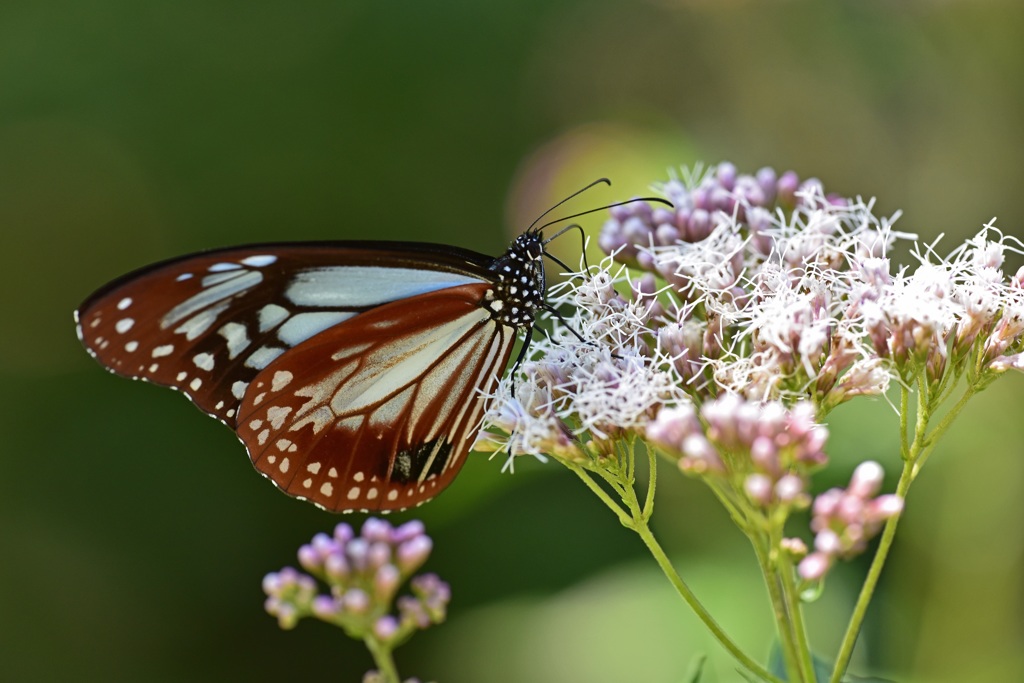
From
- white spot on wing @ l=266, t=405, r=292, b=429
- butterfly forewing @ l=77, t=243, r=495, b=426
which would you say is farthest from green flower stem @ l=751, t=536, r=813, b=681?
white spot on wing @ l=266, t=405, r=292, b=429

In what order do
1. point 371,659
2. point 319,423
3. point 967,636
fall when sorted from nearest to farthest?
point 319,423, point 967,636, point 371,659

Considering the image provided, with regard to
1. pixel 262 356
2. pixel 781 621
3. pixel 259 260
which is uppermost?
pixel 259 260

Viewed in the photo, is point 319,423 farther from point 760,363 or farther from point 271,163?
point 271,163

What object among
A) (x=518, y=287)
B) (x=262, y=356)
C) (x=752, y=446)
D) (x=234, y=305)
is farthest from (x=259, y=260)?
(x=752, y=446)

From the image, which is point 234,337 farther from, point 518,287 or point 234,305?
point 518,287

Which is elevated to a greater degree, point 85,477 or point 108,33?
point 108,33

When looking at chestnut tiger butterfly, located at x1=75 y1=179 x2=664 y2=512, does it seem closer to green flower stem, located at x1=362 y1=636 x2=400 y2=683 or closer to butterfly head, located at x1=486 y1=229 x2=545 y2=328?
butterfly head, located at x1=486 y1=229 x2=545 y2=328

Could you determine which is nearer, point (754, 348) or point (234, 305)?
point (754, 348)

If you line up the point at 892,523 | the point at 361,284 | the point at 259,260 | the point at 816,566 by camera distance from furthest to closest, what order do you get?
the point at 361,284 → the point at 259,260 → the point at 892,523 → the point at 816,566

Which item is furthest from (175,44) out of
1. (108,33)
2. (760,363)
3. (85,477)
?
(760,363)
